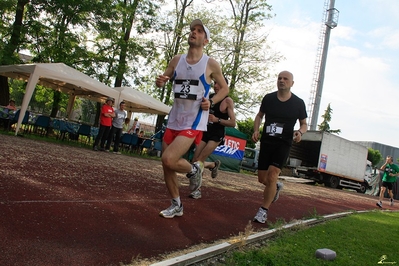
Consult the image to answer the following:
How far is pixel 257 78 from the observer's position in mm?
27859

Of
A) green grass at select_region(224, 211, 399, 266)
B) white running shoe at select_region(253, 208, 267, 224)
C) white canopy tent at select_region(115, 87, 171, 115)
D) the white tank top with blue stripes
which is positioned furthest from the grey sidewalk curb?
white canopy tent at select_region(115, 87, 171, 115)

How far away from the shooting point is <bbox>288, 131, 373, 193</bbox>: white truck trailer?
79.9ft

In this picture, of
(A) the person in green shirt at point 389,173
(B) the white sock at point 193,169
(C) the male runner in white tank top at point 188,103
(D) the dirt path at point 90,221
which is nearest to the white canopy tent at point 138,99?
(D) the dirt path at point 90,221

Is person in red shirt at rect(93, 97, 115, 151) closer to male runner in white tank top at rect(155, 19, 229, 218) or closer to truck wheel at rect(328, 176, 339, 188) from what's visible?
A: male runner in white tank top at rect(155, 19, 229, 218)

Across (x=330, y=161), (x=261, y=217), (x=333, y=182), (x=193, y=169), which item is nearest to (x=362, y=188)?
(x=333, y=182)

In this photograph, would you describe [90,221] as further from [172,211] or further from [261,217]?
[261,217]

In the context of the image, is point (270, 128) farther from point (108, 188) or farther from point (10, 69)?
point (10, 69)

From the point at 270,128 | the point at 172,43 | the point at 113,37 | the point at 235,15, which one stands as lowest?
the point at 270,128

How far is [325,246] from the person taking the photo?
3887mm

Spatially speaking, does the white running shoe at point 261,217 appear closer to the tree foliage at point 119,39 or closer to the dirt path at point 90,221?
the dirt path at point 90,221

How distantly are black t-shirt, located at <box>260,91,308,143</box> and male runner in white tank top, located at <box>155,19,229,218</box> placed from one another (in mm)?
1162

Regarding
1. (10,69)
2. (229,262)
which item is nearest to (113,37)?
(10,69)

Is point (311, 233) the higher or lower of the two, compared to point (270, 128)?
lower

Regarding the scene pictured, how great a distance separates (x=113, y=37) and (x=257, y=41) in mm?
13320
